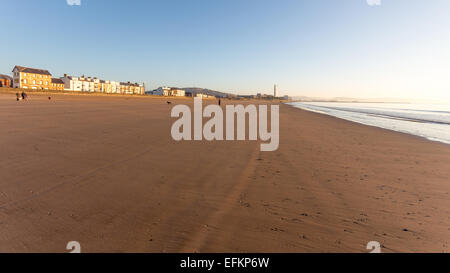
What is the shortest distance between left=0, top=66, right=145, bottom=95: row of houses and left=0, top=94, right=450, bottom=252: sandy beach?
76269 mm

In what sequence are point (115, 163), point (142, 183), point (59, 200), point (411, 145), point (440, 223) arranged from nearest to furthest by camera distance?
1. point (440, 223)
2. point (59, 200)
3. point (142, 183)
4. point (115, 163)
5. point (411, 145)

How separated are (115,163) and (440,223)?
675 centimetres

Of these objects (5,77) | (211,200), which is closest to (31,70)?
(5,77)

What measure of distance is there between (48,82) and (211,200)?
8987cm

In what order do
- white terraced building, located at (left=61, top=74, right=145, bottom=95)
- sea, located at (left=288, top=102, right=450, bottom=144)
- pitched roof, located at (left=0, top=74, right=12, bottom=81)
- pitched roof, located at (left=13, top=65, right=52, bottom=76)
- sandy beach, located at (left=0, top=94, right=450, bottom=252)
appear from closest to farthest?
sandy beach, located at (left=0, top=94, right=450, bottom=252) < sea, located at (left=288, top=102, right=450, bottom=144) < pitched roof, located at (left=13, top=65, right=52, bottom=76) < pitched roof, located at (left=0, top=74, right=12, bottom=81) < white terraced building, located at (left=61, top=74, right=145, bottom=95)

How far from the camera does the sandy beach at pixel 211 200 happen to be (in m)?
2.74

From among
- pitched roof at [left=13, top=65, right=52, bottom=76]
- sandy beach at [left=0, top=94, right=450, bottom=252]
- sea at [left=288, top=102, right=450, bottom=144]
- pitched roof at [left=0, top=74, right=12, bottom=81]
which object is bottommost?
sandy beach at [left=0, top=94, right=450, bottom=252]

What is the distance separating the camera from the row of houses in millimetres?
60656

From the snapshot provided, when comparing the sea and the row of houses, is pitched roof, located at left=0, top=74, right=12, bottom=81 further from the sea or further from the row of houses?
the sea

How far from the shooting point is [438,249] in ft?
9.03

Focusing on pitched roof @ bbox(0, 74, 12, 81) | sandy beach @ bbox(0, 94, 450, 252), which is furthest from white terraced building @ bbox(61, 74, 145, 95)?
sandy beach @ bbox(0, 94, 450, 252)

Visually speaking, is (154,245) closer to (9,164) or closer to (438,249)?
(438,249)
